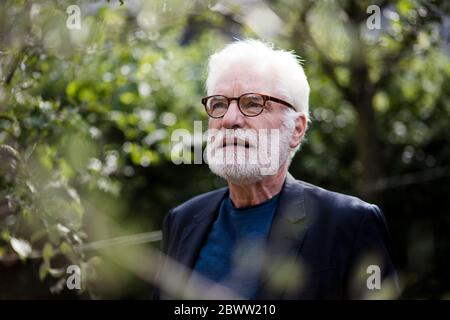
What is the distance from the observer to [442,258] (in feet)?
21.0

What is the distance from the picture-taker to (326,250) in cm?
246

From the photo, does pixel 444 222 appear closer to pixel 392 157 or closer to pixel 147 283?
pixel 392 157

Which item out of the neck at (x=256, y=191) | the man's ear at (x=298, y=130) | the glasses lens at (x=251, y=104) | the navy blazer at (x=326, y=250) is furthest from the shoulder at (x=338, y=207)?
the glasses lens at (x=251, y=104)

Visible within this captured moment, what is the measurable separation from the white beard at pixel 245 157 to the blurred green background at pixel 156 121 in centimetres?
67

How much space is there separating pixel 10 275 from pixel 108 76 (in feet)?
4.33

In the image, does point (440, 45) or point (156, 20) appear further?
point (440, 45)

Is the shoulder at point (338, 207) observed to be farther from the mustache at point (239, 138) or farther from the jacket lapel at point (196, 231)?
the jacket lapel at point (196, 231)

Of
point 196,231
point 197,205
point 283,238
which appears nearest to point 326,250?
point 283,238

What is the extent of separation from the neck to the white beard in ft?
0.09

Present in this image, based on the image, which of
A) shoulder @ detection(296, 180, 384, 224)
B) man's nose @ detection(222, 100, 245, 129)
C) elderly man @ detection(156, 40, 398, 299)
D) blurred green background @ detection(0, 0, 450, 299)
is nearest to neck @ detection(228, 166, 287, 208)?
elderly man @ detection(156, 40, 398, 299)

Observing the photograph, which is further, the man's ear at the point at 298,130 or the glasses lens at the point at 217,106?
the man's ear at the point at 298,130

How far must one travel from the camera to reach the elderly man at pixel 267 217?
2.43m

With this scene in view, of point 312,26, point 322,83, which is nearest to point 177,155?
point 312,26

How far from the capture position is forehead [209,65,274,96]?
266 cm
